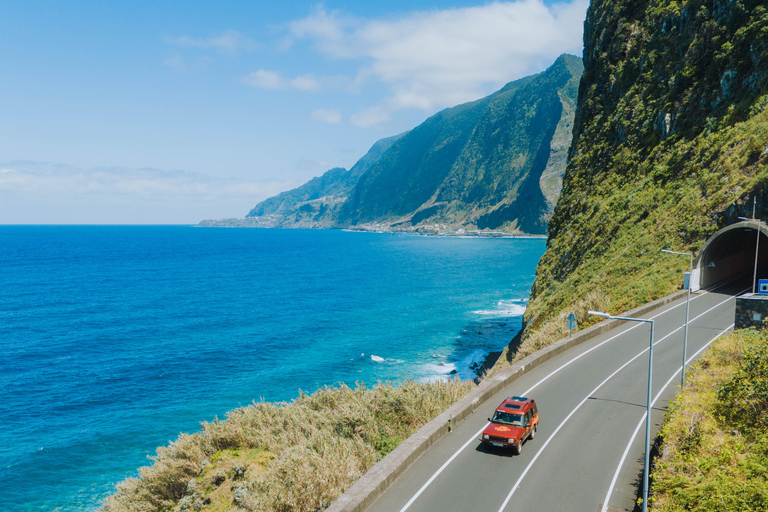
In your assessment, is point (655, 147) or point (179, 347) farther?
point (179, 347)

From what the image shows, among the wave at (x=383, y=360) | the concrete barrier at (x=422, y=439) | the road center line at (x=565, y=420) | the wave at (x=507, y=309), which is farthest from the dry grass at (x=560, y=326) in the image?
the wave at (x=507, y=309)

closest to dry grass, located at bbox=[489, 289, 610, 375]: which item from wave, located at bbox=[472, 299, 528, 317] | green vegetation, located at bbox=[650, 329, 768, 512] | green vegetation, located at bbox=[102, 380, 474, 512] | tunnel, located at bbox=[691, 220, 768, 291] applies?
tunnel, located at bbox=[691, 220, 768, 291]

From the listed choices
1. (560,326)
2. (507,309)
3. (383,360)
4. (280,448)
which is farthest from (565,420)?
(507,309)

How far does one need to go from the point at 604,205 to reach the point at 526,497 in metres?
45.2

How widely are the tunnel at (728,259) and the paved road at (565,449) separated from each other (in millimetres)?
10676

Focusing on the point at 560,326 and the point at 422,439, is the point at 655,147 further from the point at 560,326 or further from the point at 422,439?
the point at 422,439

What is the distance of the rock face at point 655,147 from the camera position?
123 feet

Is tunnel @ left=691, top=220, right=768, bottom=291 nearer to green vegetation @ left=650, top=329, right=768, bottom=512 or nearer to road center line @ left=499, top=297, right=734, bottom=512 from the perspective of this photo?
road center line @ left=499, top=297, right=734, bottom=512

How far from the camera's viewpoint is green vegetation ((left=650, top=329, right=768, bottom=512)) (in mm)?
11211

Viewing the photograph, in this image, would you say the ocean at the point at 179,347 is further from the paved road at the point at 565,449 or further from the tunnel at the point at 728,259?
the tunnel at the point at 728,259

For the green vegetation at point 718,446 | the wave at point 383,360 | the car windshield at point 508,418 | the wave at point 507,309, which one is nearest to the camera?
the green vegetation at point 718,446

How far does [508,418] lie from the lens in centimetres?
1702

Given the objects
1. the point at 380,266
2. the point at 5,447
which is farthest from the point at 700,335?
the point at 380,266

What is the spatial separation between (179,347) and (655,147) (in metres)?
58.9
